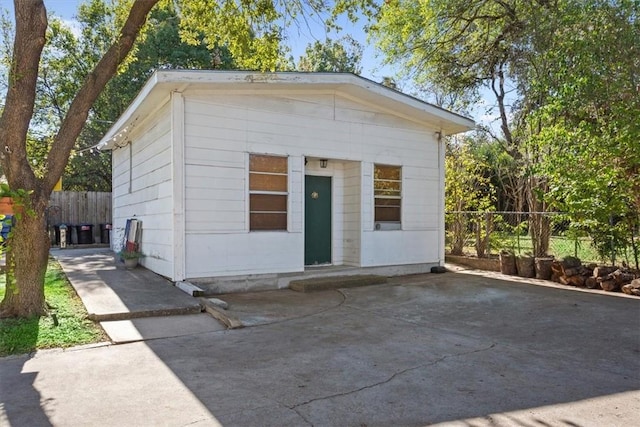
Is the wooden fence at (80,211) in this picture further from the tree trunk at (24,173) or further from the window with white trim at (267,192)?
the tree trunk at (24,173)

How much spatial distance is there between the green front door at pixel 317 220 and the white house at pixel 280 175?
3cm

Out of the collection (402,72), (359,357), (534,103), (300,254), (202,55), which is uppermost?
(202,55)

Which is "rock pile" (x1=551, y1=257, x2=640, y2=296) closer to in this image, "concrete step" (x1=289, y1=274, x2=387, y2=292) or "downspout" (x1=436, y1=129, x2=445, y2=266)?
→ "downspout" (x1=436, y1=129, x2=445, y2=266)

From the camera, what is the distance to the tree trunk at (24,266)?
5.15 metres

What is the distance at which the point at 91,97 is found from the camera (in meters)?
5.60

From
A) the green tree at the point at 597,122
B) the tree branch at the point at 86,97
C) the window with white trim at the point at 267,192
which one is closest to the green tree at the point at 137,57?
the window with white trim at the point at 267,192

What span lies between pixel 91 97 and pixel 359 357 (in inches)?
176

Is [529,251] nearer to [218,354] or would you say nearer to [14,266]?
[218,354]

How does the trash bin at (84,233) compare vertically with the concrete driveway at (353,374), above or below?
above

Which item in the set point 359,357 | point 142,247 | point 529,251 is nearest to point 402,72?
point 529,251

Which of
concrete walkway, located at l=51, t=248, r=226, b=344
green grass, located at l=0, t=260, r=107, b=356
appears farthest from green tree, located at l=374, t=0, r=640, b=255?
green grass, located at l=0, t=260, r=107, b=356

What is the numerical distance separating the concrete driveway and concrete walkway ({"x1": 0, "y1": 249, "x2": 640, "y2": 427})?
14 mm

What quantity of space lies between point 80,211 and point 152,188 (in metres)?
9.99

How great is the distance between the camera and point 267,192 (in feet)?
26.3
